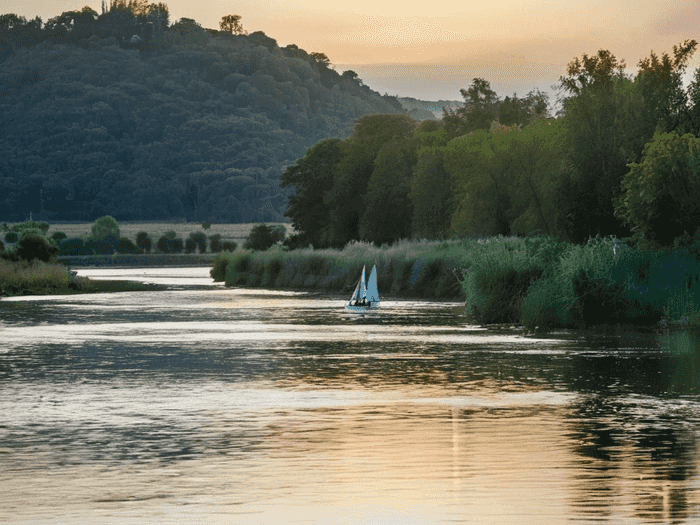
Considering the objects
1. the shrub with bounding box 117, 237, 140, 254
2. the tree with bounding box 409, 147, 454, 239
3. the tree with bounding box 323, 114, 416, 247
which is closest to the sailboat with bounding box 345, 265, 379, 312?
the tree with bounding box 409, 147, 454, 239

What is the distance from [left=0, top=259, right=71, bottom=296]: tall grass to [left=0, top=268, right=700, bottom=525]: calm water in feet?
130

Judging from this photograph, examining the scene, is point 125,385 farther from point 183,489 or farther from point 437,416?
point 183,489

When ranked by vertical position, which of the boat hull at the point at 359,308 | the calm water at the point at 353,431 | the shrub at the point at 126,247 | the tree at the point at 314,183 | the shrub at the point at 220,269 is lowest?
the calm water at the point at 353,431

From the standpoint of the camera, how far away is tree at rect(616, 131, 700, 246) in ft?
111

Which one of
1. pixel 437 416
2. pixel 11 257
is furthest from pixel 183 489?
pixel 11 257

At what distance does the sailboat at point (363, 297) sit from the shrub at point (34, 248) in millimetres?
34732

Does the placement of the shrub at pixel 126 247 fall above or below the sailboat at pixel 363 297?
above

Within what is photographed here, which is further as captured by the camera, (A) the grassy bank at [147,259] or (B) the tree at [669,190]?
(A) the grassy bank at [147,259]

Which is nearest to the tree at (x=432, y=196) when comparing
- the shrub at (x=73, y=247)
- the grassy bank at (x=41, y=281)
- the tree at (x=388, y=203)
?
the tree at (x=388, y=203)

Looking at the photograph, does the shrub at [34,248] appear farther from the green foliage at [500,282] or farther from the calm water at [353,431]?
the calm water at [353,431]

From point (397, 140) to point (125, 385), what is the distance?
7875cm

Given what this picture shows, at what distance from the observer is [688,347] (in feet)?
87.0

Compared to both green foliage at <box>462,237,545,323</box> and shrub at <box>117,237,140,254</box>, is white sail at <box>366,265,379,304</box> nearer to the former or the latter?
green foliage at <box>462,237,545,323</box>

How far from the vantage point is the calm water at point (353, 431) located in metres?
10.3
